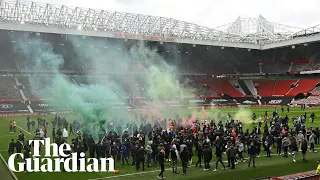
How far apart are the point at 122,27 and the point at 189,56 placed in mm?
17832

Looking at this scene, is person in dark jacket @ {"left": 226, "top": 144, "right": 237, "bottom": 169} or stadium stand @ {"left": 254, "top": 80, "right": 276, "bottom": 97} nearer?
person in dark jacket @ {"left": 226, "top": 144, "right": 237, "bottom": 169}

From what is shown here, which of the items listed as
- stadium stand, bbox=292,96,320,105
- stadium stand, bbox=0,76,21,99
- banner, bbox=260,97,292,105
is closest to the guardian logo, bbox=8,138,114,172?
stadium stand, bbox=0,76,21,99

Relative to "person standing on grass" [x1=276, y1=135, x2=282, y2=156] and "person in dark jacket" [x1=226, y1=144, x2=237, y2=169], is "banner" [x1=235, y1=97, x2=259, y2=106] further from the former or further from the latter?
"person in dark jacket" [x1=226, y1=144, x2=237, y2=169]

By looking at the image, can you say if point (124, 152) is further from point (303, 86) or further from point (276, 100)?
point (303, 86)

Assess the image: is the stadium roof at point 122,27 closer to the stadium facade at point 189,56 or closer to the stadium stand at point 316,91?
the stadium facade at point 189,56

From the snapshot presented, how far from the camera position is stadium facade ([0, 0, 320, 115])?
153 feet

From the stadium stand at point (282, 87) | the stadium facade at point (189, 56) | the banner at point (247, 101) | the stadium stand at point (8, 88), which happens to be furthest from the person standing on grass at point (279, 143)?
the stadium stand at point (282, 87)

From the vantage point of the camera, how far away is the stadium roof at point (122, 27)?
47469mm

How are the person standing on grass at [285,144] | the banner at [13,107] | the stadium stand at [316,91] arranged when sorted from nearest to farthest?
the person standing on grass at [285,144] → the banner at [13,107] → the stadium stand at [316,91]

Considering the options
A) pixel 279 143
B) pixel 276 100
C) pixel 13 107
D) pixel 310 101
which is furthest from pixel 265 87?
pixel 279 143

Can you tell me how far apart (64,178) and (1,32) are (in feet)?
135

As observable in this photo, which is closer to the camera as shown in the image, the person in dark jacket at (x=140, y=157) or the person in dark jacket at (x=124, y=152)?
the person in dark jacket at (x=140, y=157)

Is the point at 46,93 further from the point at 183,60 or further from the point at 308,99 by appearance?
the point at 308,99

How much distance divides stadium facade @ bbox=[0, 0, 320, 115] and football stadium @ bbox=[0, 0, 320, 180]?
0.21 meters
